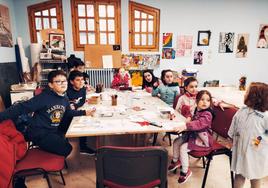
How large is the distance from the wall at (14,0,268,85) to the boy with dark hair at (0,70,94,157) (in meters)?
2.99

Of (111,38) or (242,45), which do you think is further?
(242,45)

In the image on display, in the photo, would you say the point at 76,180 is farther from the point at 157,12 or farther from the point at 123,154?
the point at 157,12

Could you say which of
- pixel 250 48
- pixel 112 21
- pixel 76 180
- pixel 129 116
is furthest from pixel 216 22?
pixel 76 180

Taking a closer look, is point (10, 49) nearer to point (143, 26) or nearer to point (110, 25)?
point (110, 25)

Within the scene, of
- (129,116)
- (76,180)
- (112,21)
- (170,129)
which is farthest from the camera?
(112,21)

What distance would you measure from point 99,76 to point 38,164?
3.48 meters

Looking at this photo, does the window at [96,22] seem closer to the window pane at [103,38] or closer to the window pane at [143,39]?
the window pane at [103,38]

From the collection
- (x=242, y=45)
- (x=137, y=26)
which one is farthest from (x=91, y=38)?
(x=242, y=45)

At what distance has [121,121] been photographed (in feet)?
5.95

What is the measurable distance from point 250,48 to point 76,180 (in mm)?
5393

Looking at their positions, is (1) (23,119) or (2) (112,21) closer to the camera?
(1) (23,119)

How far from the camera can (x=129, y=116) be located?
77.2 inches

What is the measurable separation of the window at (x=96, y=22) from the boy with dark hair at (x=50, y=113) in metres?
3.03

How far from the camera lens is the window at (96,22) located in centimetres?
465
